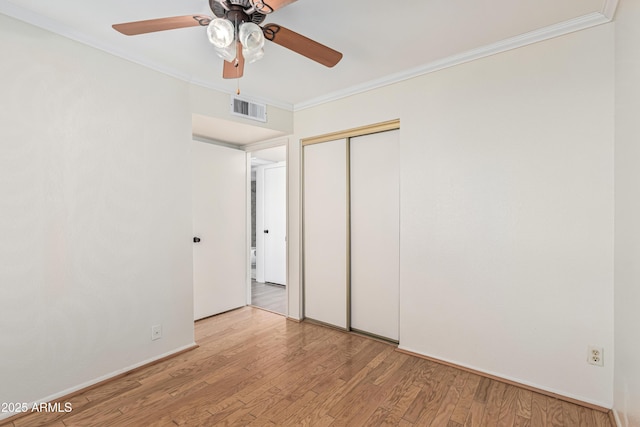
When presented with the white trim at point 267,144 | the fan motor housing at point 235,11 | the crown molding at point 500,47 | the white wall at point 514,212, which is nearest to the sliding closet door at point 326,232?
the white trim at point 267,144

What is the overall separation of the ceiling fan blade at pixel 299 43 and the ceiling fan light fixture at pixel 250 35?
0.10 meters

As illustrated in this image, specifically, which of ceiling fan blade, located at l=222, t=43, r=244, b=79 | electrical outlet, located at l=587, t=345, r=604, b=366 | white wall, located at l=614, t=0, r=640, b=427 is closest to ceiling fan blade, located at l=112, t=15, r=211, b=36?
ceiling fan blade, located at l=222, t=43, r=244, b=79

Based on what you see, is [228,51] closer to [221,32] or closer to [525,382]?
[221,32]

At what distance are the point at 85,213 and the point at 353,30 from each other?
223 centimetres

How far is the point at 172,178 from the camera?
2.64 metres

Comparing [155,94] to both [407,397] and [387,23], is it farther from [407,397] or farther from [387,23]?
[407,397]

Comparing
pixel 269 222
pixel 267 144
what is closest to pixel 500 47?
pixel 267 144

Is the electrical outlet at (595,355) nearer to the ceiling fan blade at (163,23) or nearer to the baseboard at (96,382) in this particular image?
the ceiling fan blade at (163,23)

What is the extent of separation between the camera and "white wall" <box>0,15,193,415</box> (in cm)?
187

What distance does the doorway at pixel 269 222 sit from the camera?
5027 mm

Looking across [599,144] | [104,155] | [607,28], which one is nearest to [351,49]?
[607,28]

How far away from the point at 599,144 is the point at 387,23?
1.51 metres

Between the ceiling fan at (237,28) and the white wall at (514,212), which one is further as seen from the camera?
the white wall at (514,212)

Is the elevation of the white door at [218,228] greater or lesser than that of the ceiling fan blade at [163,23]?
lesser
